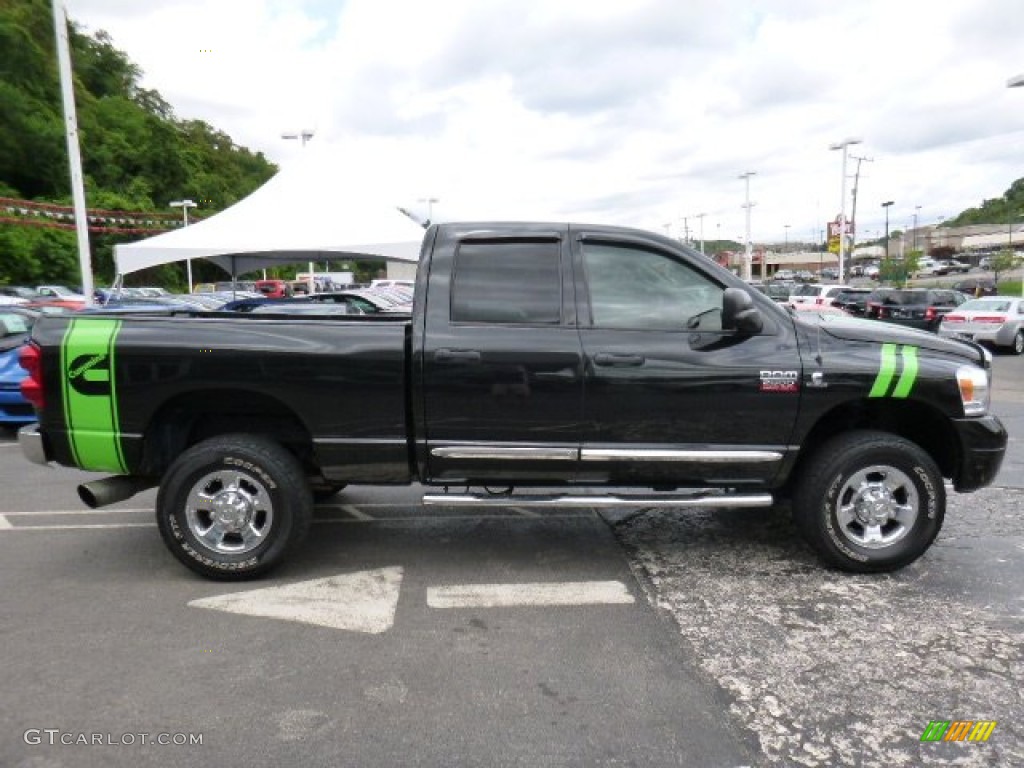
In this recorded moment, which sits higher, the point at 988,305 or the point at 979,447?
the point at 988,305

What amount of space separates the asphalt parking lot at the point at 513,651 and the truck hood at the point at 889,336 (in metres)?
1.23

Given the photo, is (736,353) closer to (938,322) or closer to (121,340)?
(121,340)

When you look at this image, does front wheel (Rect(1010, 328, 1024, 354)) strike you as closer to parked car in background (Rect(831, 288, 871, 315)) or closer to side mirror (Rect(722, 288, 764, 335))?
parked car in background (Rect(831, 288, 871, 315))

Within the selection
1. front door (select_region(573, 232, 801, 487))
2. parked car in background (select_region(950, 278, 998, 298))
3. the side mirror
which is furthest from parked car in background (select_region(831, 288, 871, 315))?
the side mirror

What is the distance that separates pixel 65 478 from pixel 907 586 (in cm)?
652

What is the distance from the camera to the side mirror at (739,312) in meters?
3.89

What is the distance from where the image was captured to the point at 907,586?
4.12 m

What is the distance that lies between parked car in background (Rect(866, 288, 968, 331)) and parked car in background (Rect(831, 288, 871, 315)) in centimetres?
40

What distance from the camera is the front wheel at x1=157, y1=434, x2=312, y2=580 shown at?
13.4ft

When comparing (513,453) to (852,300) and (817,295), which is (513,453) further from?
(817,295)

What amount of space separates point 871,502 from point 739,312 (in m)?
1.31

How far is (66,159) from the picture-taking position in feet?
173

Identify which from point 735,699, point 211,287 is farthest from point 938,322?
point 211,287

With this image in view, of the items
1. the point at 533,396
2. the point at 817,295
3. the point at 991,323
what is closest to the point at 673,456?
the point at 533,396
